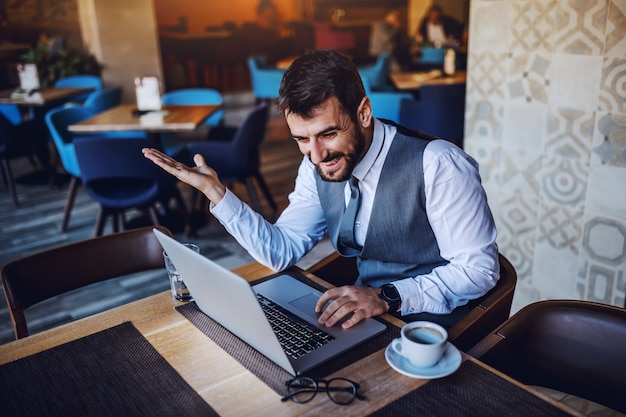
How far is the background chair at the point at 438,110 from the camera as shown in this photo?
175 inches

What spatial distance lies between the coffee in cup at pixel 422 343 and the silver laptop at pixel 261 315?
116 millimetres

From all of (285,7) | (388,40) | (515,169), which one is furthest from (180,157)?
(285,7)

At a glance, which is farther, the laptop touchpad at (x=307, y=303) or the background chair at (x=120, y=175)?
the background chair at (x=120, y=175)

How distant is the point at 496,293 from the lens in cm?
146

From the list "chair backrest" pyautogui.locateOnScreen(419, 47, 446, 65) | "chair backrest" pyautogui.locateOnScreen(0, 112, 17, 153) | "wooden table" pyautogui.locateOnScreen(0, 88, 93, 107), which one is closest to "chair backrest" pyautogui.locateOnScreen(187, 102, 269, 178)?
"chair backrest" pyautogui.locateOnScreen(0, 112, 17, 153)

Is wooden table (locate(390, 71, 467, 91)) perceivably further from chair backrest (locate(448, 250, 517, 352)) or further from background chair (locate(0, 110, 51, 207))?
chair backrest (locate(448, 250, 517, 352))

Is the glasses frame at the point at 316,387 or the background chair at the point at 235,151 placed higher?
the glasses frame at the point at 316,387

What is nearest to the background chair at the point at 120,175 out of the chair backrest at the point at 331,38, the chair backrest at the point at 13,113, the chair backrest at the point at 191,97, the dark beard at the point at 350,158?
the chair backrest at the point at 191,97

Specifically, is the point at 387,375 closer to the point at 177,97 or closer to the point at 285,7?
the point at 177,97

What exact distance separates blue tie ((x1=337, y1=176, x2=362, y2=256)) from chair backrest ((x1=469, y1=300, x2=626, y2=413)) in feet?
1.70

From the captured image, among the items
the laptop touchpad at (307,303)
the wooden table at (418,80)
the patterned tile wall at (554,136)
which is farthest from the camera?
the wooden table at (418,80)

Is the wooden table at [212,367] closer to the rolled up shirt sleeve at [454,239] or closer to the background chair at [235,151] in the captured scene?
the rolled up shirt sleeve at [454,239]

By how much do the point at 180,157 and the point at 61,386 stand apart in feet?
9.79

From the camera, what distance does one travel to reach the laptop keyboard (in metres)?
1.17
